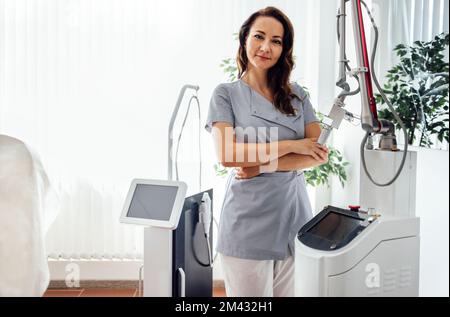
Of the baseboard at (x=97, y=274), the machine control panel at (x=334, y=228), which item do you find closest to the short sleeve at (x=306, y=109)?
the machine control panel at (x=334, y=228)

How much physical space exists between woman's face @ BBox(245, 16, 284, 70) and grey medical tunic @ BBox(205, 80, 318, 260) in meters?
0.10

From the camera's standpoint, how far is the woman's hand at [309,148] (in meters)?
1.38

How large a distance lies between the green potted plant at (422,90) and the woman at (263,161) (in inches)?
11.5

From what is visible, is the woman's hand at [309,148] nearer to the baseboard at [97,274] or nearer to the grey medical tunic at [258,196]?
the grey medical tunic at [258,196]

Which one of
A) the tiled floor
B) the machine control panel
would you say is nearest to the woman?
the machine control panel

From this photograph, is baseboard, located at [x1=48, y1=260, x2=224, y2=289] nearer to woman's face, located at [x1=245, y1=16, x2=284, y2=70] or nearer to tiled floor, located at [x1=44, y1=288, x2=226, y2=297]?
tiled floor, located at [x1=44, y1=288, x2=226, y2=297]

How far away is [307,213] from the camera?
148 centimetres

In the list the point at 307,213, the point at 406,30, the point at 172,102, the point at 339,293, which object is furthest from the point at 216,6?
the point at 339,293

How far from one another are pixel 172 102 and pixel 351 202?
122 cm

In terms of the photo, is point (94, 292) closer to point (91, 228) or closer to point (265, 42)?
point (91, 228)

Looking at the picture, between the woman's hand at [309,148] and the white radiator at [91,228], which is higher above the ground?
the woman's hand at [309,148]

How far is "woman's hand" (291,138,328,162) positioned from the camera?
138 cm

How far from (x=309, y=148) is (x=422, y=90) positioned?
390mm
